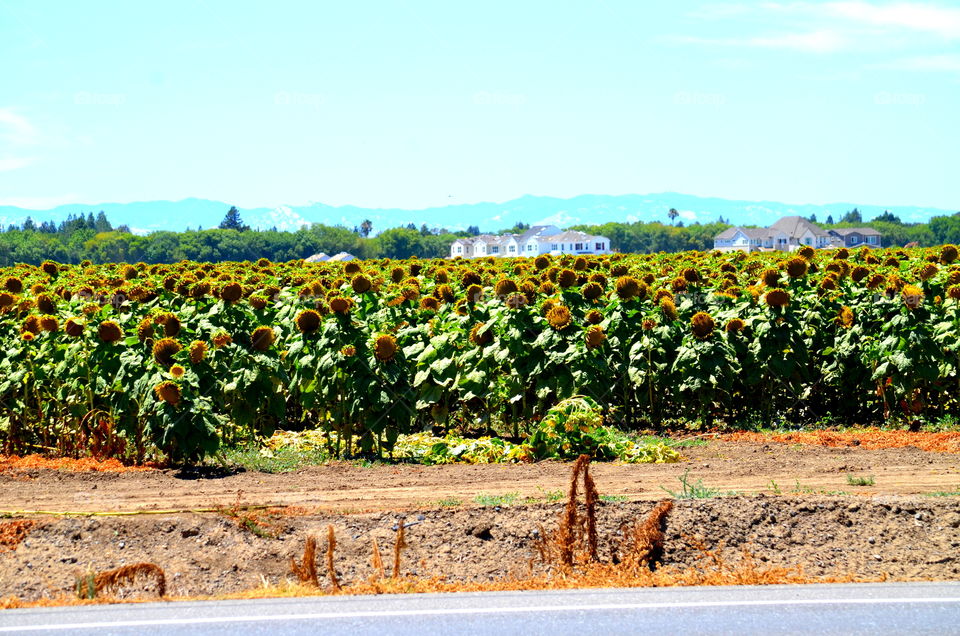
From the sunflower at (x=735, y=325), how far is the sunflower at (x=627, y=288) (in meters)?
1.28

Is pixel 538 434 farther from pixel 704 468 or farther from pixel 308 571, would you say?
pixel 308 571

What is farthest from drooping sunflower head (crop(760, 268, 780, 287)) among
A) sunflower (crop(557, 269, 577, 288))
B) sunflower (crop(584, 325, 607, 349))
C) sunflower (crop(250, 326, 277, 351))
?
sunflower (crop(250, 326, 277, 351))

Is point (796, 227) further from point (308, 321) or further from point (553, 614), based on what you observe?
point (553, 614)

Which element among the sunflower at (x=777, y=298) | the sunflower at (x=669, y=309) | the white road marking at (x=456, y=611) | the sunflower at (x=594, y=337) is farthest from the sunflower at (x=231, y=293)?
the sunflower at (x=777, y=298)

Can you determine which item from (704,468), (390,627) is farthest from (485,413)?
(390,627)

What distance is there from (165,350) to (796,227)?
7008 inches

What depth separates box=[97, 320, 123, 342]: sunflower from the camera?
11.6 metres

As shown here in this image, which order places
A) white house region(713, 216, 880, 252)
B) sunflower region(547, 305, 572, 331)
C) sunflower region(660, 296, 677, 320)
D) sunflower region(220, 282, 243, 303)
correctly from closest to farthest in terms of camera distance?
sunflower region(547, 305, 572, 331)
sunflower region(220, 282, 243, 303)
sunflower region(660, 296, 677, 320)
white house region(713, 216, 880, 252)

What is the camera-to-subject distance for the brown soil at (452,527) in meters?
7.95

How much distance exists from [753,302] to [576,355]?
331 centimetres

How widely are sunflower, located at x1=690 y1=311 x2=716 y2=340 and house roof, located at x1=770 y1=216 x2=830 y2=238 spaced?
165792 millimetres

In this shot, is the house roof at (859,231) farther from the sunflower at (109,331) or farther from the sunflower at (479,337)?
the sunflower at (109,331)

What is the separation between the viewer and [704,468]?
414 inches

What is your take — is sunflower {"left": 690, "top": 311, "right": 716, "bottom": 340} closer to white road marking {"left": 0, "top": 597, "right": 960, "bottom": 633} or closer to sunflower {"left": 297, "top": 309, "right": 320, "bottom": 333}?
sunflower {"left": 297, "top": 309, "right": 320, "bottom": 333}
